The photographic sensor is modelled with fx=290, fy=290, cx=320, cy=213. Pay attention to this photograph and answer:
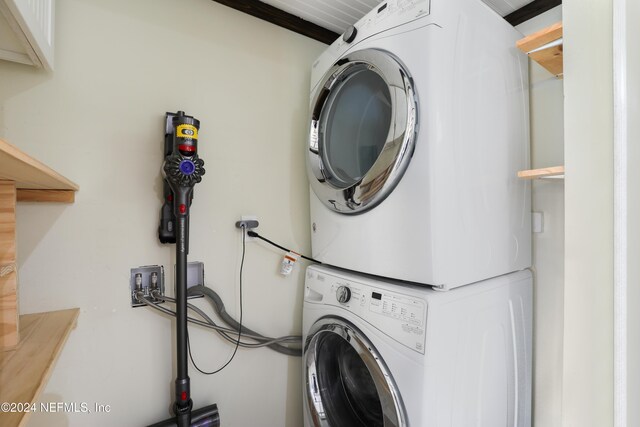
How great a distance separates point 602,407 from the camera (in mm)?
630

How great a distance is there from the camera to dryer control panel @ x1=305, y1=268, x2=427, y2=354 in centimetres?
87

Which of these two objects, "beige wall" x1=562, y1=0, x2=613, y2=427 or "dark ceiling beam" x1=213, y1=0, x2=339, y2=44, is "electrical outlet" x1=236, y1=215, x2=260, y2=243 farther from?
"beige wall" x1=562, y1=0, x2=613, y2=427

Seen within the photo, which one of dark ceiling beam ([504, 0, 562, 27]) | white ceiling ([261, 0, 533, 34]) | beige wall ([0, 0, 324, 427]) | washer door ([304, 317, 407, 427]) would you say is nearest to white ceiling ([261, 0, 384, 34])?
white ceiling ([261, 0, 533, 34])

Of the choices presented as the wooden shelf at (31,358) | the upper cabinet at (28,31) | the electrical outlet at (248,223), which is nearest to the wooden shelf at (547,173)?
the electrical outlet at (248,223)

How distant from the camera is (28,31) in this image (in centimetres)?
76

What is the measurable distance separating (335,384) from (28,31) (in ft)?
5.18

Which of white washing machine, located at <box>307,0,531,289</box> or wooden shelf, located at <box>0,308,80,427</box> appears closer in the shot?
wooden shelf, located at <box>0,308,80,427</box>

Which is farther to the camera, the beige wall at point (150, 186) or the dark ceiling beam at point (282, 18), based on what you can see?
the dark ceiling beam at point (282, 18)

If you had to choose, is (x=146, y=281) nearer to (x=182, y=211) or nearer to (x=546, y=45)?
(x=182, y=211)

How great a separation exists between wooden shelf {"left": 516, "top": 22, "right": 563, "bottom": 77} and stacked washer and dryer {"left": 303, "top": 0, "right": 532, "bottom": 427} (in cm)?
13

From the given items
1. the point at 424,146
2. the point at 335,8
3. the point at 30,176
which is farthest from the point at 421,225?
the point at 335,8

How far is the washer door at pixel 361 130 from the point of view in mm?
924

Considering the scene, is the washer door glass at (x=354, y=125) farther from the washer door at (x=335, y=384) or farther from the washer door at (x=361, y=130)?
the washer door at (x=335, y=384)

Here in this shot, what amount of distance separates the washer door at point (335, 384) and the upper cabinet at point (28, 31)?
126cm
